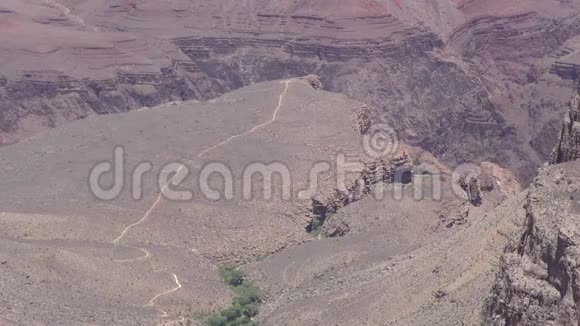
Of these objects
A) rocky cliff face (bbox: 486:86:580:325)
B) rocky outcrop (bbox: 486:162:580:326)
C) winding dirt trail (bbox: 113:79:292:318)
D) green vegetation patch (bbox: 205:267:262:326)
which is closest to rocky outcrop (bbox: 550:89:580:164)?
rocky cliff face (bbox: 486:86:580:325)

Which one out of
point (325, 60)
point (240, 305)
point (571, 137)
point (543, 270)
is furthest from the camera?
point (325, 60)

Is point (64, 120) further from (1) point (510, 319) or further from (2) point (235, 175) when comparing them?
(1) point (510, 319)

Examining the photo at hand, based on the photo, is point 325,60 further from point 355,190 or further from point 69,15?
point 355,190

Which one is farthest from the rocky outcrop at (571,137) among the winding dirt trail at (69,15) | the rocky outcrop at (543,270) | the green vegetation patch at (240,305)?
the winding dirt trail at (69,15)

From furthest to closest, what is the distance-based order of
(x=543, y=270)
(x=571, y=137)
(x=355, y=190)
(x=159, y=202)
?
(x=355, y=190) < (x=159, y=202) < (x=571, y=137) < (x=543, y=270)

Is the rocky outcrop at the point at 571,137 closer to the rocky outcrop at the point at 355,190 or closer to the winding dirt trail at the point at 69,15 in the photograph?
the rocky outcrop at the point at 355,190

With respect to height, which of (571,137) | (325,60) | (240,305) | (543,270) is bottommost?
(240,305)

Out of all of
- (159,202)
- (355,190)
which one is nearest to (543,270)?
(159,202)
